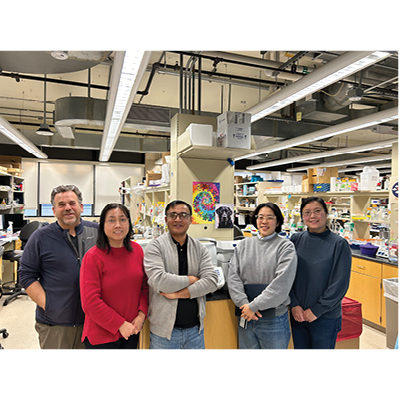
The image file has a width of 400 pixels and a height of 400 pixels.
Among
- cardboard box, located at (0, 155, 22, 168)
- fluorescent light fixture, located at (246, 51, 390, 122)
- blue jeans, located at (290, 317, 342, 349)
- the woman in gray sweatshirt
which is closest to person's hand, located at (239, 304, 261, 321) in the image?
the woman in gray sweatshirt

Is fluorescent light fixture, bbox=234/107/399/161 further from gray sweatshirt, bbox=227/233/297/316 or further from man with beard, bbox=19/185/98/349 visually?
man with beard, bbox=19/185/98/349

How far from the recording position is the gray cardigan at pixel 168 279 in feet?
5.88

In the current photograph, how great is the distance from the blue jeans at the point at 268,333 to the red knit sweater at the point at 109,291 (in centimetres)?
74

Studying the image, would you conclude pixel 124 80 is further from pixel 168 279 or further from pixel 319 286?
pixel 319 286

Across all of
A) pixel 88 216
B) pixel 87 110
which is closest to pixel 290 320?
pixel 87 110

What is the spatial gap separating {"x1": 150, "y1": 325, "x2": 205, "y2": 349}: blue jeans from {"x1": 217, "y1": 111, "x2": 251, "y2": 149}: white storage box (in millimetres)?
1683

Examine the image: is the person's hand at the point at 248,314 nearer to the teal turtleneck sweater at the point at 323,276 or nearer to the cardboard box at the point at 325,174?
the teal turtleneck sweater at the point at 323,276

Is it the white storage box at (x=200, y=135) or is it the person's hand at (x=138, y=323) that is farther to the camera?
the white storage box at (x=200, y=135)

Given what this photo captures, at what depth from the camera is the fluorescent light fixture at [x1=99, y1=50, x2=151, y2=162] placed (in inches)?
86.8

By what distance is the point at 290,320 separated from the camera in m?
2.25

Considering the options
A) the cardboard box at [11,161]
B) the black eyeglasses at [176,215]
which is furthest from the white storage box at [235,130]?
the cardboard box at [11,161]

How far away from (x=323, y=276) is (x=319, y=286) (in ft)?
0.24
